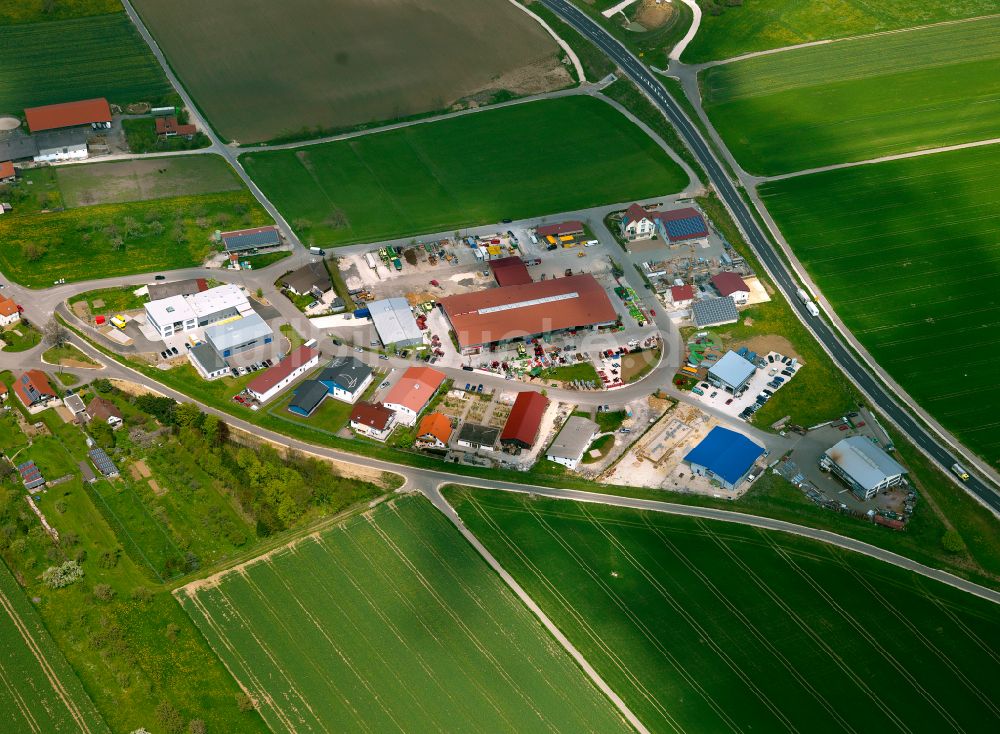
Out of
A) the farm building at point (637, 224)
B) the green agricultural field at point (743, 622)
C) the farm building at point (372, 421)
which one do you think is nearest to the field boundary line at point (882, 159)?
the farm building at point (637, 224)

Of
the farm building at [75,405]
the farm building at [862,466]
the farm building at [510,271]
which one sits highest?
the farm building at [75,405]

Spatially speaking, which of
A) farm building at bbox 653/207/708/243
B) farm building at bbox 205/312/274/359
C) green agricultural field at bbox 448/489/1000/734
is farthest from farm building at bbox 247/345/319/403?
Answer: farm building at bbox 653/207/708/243

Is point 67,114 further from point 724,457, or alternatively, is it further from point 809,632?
point 809,632

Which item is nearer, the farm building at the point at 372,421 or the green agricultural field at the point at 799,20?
the farm building at the point at 372,421

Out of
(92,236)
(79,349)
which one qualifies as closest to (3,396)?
(79,349)

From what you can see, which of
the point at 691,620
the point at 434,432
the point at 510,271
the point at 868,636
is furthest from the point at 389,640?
the point at 510,271

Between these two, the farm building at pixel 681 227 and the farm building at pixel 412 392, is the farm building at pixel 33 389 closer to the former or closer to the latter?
the farm building at pixel 412 392

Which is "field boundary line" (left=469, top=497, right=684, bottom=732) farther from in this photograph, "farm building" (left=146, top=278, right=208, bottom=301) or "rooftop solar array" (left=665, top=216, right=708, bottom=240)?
"rooftop solar array" (left=665, top=216, right=708, bottom=240)
